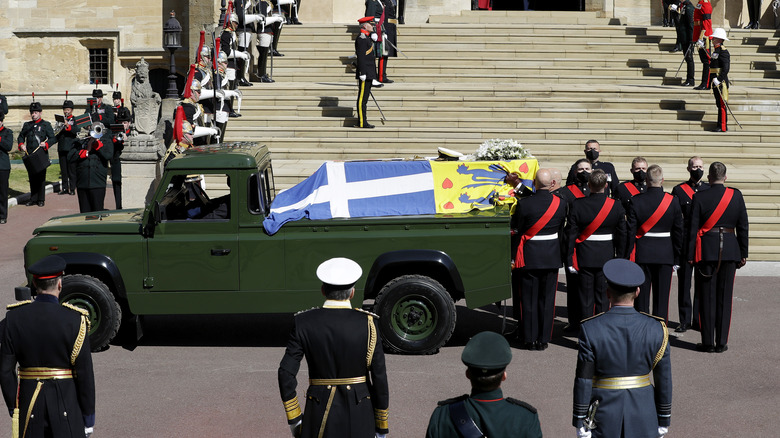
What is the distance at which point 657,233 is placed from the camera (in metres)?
10.6

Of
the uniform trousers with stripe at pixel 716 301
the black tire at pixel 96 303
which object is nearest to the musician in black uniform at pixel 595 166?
the uniform trousers with stripe at pixel 716 301

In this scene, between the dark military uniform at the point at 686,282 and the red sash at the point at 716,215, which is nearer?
the red sash at the point at 716,215

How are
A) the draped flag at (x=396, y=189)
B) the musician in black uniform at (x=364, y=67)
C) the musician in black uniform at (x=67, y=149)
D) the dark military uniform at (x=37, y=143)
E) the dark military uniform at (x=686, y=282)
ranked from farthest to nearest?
the musician in black uniform at (x=67, y=149)
the dark military uniform at (x=37, y=143)
the musician in black uniform at (x=364, y=67)
the dark military uniform at (x=686, y=282)
the draped flag at (x=396, y=189)

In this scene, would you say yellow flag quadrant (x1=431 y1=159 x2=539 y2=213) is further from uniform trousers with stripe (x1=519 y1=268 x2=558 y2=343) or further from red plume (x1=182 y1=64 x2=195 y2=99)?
red plume (x1=182 y1=64 x2=195 y2=99)

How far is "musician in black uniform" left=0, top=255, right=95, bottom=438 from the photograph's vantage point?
19.3ft

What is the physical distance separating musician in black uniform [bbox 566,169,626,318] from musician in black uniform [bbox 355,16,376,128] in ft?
31.4

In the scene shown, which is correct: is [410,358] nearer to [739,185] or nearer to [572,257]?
[572,257]

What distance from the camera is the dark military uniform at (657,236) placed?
10516mm

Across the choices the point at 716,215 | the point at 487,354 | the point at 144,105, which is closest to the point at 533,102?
the point at 144,105

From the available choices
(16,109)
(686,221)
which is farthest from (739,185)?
(16,109)

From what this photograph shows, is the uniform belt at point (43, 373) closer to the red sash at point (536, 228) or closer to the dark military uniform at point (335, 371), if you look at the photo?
the dark military uniform at point (335, 371)

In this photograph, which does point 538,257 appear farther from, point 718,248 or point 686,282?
point 686,282

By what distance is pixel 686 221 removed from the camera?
10.6 metres

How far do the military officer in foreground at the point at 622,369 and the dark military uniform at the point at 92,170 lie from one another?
38.6ft
